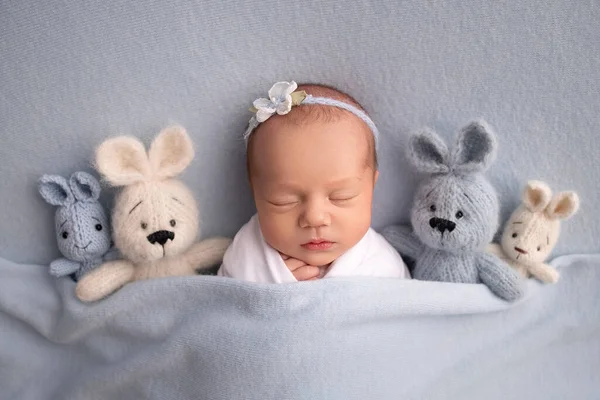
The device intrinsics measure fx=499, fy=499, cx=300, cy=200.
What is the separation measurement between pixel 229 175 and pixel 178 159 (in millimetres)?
145

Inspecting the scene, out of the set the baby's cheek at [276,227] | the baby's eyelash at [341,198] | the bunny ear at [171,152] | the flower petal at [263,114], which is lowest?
the baby's cheek at [276,227]

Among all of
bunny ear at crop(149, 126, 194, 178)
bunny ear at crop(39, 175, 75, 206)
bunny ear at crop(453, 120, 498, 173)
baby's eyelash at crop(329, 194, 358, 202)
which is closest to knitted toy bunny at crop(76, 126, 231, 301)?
bunny ear at crop(149, 126, 194, 178)

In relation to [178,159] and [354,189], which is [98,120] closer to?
[178,159]

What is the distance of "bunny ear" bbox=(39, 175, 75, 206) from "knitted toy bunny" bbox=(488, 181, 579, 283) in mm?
1015

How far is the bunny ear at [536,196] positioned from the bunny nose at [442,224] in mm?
197

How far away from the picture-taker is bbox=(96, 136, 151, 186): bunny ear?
106 cm

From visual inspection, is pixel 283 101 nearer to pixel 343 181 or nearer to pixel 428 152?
pixel 343 181

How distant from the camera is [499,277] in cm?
112

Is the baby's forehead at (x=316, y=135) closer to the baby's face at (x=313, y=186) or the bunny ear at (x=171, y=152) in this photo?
the baby's face at (x=313, y=186)

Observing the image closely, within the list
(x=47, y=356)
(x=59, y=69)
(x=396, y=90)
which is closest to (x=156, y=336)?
(x=47, y=356)

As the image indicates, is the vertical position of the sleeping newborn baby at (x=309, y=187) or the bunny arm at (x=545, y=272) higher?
the sleeping newborn baby at (x=309, y=187)

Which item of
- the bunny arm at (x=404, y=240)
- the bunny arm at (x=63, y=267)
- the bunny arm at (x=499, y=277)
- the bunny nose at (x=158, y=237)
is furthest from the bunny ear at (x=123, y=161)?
the bunny arm at (x=499, y=277)

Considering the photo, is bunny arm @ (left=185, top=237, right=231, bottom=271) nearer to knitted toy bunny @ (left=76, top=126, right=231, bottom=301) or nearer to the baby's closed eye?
knitted toy bunny @ (left=76, top=126, right=231, bottom=301)

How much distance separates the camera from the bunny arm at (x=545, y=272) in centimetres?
115
